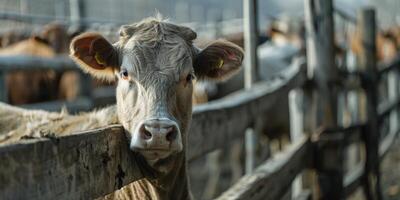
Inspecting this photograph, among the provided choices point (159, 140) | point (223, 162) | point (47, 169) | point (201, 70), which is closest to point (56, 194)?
point (47, 169)

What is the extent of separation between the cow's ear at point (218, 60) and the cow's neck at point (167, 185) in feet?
1.83

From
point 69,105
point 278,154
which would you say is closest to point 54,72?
point 69,105

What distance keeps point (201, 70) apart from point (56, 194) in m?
1.72

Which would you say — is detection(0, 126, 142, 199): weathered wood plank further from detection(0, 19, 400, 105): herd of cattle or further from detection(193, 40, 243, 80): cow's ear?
detection(0, 19, 400, 105): herd of cattle

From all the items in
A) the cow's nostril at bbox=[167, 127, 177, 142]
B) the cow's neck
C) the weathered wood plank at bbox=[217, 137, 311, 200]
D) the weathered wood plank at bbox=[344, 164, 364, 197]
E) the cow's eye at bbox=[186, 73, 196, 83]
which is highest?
the cow's eye at bbox=[186, 73, 196, 83]

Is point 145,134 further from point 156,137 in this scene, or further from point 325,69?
point 325,69

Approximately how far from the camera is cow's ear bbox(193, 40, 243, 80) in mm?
3273

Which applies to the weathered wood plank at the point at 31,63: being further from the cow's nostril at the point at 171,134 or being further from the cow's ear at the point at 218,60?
the cow's nostril at the point at 171,134

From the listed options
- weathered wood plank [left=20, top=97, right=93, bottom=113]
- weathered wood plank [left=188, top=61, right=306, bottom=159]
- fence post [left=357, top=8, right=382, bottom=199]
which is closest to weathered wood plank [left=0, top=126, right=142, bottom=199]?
weathered wood plank [left=188, top=61, right=306, bottom=159]

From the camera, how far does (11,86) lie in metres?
8.11

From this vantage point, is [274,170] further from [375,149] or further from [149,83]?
[375,149]

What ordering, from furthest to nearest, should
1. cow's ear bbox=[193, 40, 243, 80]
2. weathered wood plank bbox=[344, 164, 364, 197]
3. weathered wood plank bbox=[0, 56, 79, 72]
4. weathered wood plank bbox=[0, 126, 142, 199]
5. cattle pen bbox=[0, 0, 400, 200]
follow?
weathered wood plank bbox=[344, 164, 364, 197], weathered wood plank bbox=[0, 56, 79, 72], cow's ear bbox=[193, 40, 243, 80], cattle pen bbox=[0, 0, 400, 200], weathered wood plank bbox=[0, 126, 142, 199]

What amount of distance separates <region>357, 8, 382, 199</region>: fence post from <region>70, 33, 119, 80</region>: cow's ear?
3.91 m

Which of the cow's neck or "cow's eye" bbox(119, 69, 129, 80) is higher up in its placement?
"cow's eye" bbox(119, 69, 129, 80)
